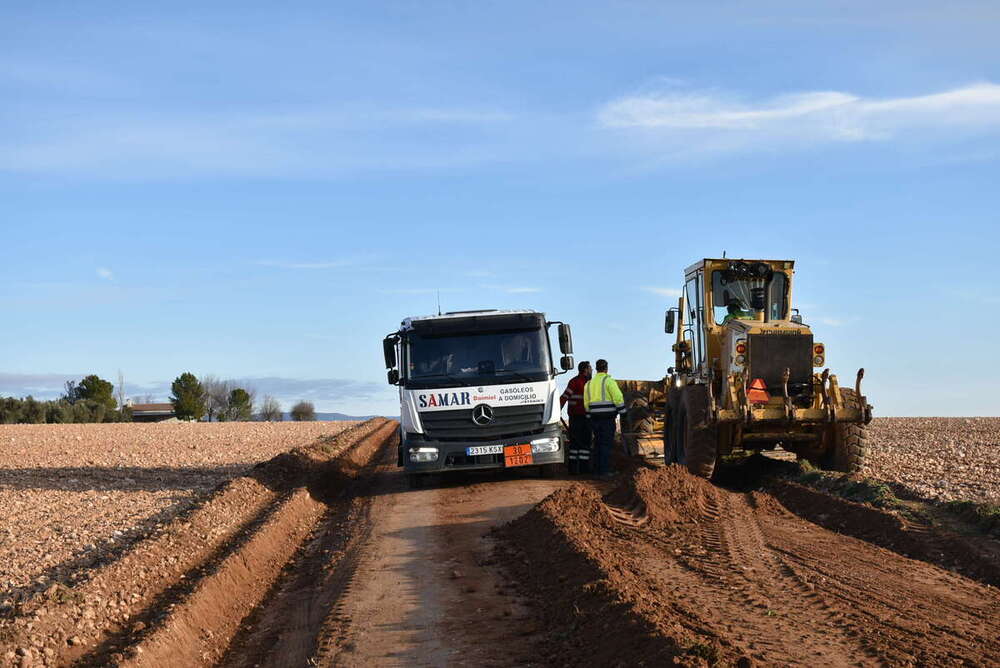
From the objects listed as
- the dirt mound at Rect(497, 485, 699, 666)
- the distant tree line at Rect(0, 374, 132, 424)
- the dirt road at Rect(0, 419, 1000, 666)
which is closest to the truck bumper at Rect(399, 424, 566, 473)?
the dirt road at Rect(0, 419, 1000, 666)

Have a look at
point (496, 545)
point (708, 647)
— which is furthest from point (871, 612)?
point (496, 545)

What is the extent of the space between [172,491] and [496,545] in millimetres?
8380

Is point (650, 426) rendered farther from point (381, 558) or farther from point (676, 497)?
point (381, 558)

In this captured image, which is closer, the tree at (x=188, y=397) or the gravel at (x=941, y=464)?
the gravel at (x=941, y=464)

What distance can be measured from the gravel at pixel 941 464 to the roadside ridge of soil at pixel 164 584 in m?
8.29

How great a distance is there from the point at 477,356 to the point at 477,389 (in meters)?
0.59

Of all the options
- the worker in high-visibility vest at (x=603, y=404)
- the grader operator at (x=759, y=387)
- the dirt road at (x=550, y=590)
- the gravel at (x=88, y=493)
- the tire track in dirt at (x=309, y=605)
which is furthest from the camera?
the worker in high-visibility vest at (x=603, y=404)

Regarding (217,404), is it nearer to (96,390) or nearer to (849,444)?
(96,390)

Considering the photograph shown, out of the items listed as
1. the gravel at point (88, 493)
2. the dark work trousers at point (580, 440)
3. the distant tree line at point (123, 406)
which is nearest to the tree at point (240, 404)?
the distant tree line at point (123, 406)

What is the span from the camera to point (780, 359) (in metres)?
15.7

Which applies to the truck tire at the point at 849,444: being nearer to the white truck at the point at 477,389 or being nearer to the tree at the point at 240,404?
the white truck at the point at 477,389

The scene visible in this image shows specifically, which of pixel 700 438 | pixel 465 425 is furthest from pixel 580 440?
pixel 700 438

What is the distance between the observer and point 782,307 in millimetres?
16938

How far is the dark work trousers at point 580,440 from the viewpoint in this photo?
1792 centimetres
